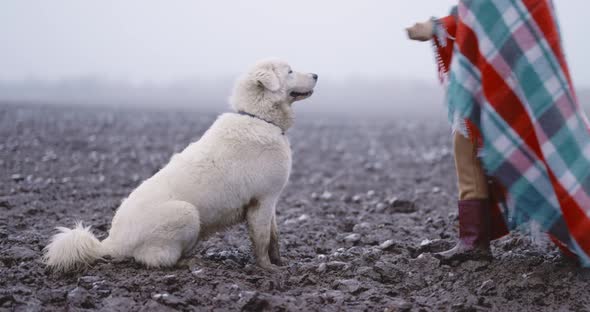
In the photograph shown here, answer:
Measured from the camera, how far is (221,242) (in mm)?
6574

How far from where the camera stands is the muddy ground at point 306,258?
429 cm

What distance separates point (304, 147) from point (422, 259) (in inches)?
479

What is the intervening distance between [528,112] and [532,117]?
0.14ft

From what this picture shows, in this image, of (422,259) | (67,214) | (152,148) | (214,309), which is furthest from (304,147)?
(214,309)

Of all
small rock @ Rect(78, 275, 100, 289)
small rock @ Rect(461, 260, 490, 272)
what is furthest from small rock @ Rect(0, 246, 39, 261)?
small rock @ Rect(461, 260, 490, 272)

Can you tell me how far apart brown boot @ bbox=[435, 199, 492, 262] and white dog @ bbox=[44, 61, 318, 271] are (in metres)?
1.44

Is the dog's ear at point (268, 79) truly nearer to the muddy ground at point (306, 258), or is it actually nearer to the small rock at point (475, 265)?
the muddy ground at point (306, 258)

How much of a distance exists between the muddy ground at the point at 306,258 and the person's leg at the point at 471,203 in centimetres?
13

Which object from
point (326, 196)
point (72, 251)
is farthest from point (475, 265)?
point (326, 196)

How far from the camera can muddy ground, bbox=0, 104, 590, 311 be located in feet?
14.1

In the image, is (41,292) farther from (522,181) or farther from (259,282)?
(522,181)

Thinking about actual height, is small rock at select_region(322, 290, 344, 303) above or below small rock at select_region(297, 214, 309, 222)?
above

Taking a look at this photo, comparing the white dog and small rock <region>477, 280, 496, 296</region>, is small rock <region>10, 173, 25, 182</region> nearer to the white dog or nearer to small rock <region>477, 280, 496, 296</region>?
the white dog

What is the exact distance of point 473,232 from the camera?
4.89 meters
